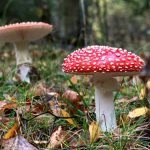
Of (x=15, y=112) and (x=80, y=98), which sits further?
(x=80, y=98)

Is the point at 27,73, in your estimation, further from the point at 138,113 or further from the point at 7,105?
the point at 138,113

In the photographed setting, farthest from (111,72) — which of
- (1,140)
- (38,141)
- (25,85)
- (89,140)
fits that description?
(25,85)

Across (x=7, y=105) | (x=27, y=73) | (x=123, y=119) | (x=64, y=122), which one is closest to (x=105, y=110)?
(x=123, y=119)

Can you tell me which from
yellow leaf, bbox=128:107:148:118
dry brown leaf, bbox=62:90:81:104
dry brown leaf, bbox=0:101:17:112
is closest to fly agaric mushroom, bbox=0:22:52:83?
dry brown leaf, bbox=62:90:81:104

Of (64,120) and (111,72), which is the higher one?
(111,72)

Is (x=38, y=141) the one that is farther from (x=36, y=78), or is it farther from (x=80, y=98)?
(x=36, y=78)

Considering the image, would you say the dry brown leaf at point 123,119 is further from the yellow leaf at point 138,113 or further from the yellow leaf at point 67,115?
the yellow leaf at point 67,115

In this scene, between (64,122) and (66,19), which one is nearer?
(64,122)
